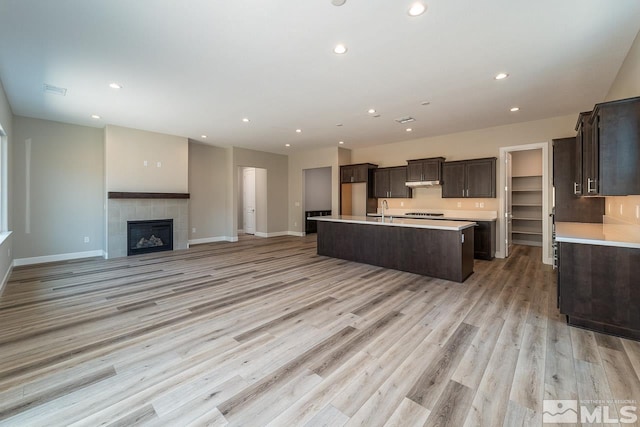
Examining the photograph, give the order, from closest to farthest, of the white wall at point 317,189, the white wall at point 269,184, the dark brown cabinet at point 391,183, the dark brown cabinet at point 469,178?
the dark brown cabinet at point 469,178 → the dark brown cabinet at point 391,183 → the white wall at point 269,184 → the white wall at point 317,189

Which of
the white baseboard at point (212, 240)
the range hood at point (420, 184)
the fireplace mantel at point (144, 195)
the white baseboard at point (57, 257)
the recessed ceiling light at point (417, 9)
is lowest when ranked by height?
the white baseboard at point (57, 257)

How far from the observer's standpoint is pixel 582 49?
288 cm

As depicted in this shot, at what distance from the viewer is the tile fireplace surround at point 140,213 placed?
5902 millimetres

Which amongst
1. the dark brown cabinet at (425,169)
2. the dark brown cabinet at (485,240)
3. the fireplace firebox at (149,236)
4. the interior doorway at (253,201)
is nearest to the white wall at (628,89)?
the dark brown cabinet at (485,240)

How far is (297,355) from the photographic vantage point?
85.0 inches

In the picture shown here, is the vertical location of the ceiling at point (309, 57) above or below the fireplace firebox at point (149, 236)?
above

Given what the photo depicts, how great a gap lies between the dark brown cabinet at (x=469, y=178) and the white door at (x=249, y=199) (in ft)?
21.0

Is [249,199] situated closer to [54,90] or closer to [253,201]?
[253,201]

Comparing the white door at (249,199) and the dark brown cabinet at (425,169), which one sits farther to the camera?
the white door at (249,199)

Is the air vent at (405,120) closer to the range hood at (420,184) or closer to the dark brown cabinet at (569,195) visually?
the range hood at (420,184)

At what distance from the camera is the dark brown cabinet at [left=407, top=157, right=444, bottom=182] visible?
6460 millimetres

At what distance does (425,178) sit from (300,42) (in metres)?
4.84

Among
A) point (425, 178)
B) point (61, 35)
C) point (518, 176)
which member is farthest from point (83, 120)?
point (518, 176)

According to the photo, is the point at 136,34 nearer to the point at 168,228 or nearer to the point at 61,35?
the point at 61,35
